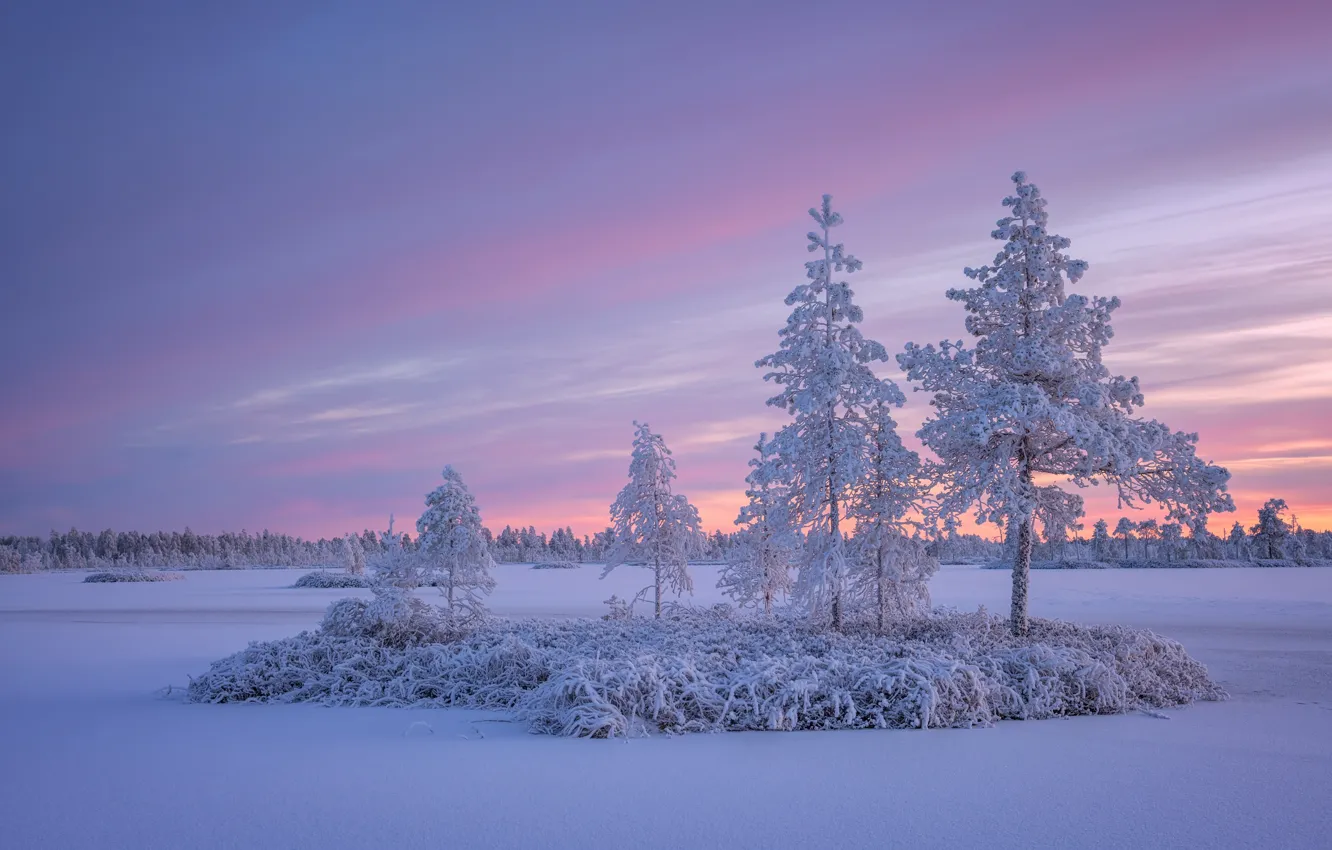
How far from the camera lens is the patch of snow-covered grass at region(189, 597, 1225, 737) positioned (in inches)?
465

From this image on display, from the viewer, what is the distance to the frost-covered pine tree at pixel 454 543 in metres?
19.9

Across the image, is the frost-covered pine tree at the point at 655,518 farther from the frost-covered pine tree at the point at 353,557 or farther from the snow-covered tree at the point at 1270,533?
the snow-covered tree at the point at 1270,533

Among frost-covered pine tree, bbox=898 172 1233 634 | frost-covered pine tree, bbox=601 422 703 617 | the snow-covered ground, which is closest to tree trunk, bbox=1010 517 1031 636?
frost-covered pine tree, bbox=898 172 1233 634

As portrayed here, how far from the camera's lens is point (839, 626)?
18.7 metres

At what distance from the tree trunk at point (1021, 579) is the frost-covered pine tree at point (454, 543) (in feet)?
39.9

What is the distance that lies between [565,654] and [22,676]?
1150 cm

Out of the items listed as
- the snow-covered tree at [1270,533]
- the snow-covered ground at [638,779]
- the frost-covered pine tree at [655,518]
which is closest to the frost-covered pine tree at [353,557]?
the frost-covered pine tree at [655,518]

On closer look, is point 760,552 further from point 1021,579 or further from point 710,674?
point 710,674

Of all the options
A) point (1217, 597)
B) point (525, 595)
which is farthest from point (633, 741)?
point (1217, 597)

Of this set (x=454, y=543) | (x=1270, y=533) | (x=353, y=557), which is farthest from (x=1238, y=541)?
(x=454, y=543)

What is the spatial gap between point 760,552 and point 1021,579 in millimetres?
7173

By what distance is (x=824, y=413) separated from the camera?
19.3 m

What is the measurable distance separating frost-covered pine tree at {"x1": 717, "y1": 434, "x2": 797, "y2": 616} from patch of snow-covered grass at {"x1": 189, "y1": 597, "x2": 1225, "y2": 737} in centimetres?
322

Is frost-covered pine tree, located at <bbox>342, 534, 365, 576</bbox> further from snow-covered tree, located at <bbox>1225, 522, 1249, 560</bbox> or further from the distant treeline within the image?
snow-covered tree, located at <bbox>1225, 522, 1249, 560</bbox>
